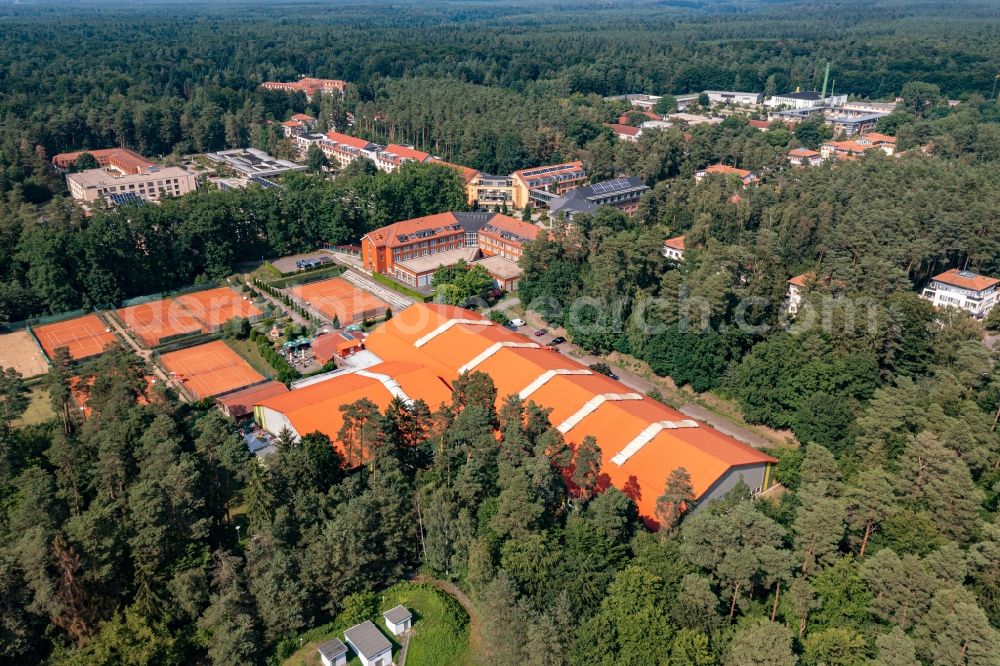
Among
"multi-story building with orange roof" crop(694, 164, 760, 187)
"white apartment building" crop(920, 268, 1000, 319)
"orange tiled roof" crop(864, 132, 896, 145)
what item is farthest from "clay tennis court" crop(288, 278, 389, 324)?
"orange tiled roof" crop(864, 132, 896, 145)

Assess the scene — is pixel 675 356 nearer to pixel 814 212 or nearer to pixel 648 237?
pixel 648 237

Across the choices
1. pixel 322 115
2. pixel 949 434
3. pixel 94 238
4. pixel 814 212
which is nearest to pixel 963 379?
pixel 949 434

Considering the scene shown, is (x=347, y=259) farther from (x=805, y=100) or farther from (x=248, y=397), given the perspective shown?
(x=805, y=100)

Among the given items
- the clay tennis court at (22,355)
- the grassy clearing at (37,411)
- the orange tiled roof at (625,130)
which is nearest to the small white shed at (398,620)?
the grassy clearing at (37,411)

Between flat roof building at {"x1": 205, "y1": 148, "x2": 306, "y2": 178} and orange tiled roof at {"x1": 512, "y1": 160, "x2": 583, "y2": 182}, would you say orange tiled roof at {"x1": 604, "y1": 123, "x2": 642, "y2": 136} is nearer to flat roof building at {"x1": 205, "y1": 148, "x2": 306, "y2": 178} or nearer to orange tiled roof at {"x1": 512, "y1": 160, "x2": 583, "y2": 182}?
orange tiled roof at {"x1": 512, "y1": 160, "x2": 583, "y2": 182}

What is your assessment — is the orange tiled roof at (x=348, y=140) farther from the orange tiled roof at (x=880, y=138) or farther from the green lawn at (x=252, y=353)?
the orange tiled roof at (x=880, y=138)

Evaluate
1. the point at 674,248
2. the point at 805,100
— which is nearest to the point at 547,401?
the point at 674,248
